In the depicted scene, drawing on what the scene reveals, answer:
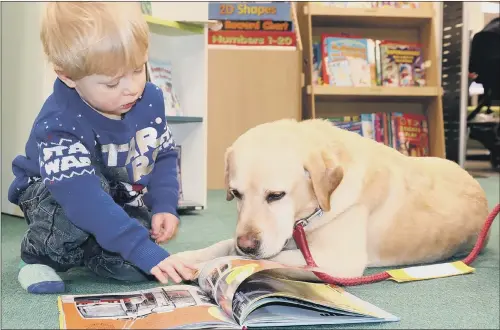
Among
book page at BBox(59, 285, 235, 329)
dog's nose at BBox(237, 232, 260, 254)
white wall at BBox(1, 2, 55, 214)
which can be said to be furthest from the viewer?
white wall at BBox(1, 2, 55, 214)

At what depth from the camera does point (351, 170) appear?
1301mm

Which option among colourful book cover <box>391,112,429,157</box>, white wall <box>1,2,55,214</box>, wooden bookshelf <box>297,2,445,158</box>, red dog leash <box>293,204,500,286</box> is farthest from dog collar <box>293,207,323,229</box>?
colourful book cover <box>391,112,429,157</box>

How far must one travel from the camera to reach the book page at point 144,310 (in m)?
0.87

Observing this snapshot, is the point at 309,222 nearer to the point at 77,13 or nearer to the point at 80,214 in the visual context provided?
the point at 80,214

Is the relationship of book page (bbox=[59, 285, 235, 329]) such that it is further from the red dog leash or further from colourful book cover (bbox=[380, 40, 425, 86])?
colourful book cover (bbox=[380, 40, 425, 86])

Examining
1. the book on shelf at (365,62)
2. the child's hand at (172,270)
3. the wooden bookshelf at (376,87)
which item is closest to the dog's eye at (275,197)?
the child's hand at (172,270)

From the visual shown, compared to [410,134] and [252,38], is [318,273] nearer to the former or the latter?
[252,38]

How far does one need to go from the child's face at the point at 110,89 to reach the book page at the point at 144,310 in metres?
0.37

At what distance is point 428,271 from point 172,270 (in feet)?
2.09

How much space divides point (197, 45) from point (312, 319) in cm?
171

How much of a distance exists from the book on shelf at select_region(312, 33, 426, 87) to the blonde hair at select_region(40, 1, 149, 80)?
241 centimetres

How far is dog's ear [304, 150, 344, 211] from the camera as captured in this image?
1177mm

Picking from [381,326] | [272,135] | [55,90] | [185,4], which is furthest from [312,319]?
[185,4]

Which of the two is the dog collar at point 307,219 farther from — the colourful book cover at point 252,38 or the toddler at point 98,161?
the colourful book cover at point 252,38
